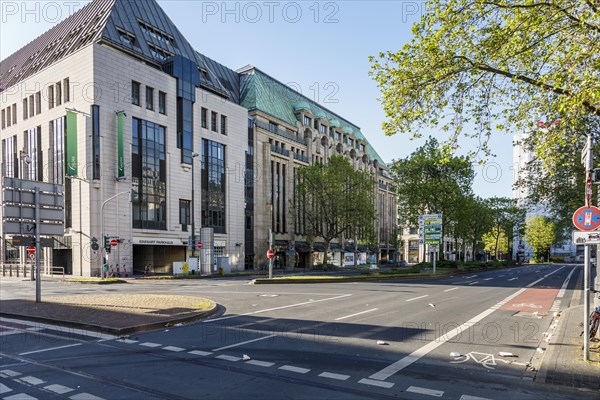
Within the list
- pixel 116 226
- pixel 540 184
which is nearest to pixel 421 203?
pixel 540 184

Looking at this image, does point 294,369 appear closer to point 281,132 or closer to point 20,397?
point 20,397

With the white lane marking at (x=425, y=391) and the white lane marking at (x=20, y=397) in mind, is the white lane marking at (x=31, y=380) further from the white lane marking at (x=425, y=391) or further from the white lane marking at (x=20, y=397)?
the white lane marking at (x=425, y=391)

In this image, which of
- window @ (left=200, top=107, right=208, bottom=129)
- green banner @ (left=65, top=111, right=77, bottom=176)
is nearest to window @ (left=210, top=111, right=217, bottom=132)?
window @ (left=200, top=107, right=208, bottom=129)

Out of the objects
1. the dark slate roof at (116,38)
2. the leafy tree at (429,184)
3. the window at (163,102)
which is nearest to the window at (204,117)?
the dark slate roof at (116,38)

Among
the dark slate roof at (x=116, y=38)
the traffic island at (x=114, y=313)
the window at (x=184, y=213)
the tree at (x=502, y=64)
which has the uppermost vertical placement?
the dark slate roof at (x=116, y=38)

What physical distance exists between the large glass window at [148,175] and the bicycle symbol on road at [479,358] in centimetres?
3842

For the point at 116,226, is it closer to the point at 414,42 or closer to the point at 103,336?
the point at 103,336

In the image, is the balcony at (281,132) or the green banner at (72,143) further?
the balcony at (281,132)

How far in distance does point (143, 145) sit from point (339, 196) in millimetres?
22069

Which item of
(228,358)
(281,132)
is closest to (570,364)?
(228,358)

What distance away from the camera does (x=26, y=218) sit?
1526 centimetres

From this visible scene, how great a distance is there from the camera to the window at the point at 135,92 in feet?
137

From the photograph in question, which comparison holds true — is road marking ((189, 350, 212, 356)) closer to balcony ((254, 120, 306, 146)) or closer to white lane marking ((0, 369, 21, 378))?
white lane marking ((0, 369, 21, 378))

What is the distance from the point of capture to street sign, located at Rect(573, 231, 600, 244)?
7170 mm
